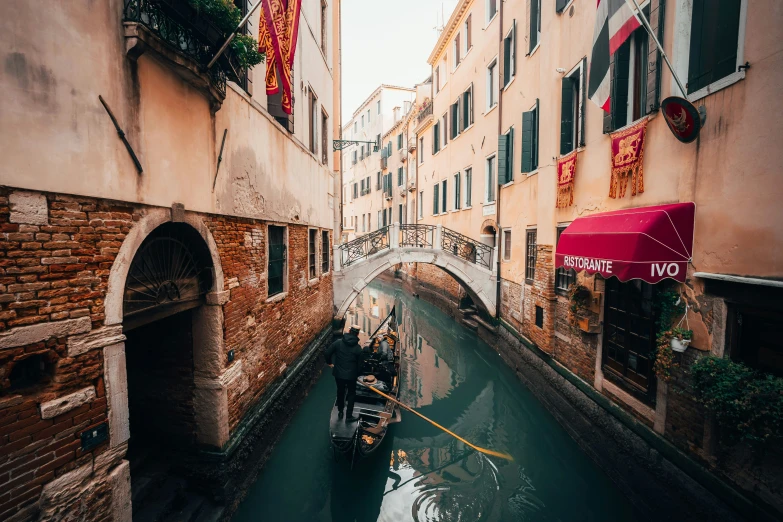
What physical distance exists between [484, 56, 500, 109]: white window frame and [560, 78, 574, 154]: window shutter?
4389mm

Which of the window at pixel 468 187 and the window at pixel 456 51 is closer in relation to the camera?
the window at pixel 468 187

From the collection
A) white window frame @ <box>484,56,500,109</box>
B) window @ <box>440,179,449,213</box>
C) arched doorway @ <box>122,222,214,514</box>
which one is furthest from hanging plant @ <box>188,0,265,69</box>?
window @ <box>440,179,449,213</box>

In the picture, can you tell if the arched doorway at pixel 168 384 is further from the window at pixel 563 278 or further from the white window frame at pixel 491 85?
the white window frame at pixel 491 85

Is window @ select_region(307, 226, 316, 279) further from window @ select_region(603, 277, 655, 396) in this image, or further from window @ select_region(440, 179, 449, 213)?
window @ select_region(440, 179, 449, 213)

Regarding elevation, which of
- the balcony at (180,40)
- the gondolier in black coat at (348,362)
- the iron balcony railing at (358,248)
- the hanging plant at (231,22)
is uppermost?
the hanging plant at (231,22)

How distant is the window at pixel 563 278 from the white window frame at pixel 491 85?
6.15 meters

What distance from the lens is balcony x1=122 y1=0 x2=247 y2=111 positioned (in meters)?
2.78

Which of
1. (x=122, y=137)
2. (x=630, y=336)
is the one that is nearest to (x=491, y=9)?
(x=630, y=336)

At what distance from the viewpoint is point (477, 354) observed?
11.1 metres

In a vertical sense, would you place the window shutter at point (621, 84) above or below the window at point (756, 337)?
above

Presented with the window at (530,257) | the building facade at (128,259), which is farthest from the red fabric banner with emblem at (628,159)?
the building facade at (128,259)

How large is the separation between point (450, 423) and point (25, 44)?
297 inches

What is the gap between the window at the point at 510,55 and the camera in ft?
32.0

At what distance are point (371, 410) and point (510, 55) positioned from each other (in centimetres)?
968
